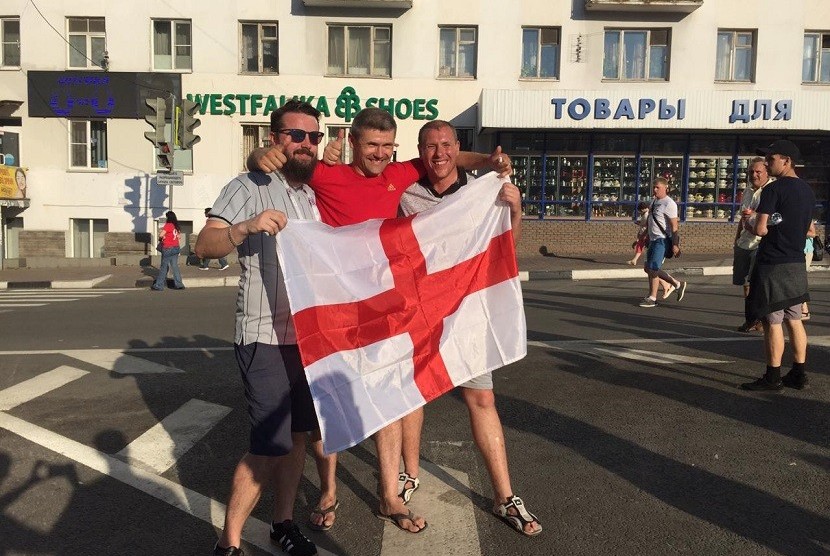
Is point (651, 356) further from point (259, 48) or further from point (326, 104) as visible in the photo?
point (259, 48)

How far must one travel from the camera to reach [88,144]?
22.6 meters

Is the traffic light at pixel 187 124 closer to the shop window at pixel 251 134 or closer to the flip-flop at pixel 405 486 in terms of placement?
the shop window at pixel 251 134

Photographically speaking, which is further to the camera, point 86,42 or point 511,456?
point 86,42

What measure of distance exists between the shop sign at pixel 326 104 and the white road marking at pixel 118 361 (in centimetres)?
1521

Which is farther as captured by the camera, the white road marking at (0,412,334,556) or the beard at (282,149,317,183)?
the white road marking at (0,412,334,556)

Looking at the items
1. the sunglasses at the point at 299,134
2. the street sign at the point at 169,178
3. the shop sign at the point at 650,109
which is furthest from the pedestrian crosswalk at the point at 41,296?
the shop sign at the point at 650,109

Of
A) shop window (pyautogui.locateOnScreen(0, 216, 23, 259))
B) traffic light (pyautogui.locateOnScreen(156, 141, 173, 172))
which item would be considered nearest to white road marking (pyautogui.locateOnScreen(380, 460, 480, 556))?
traffic light (pyautogui.locateOnScreen(156, 141, 173, 172))

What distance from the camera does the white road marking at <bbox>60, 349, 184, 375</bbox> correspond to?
7.03 meters

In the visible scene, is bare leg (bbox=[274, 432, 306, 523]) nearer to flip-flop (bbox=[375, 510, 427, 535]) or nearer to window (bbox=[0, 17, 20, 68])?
flip-flop (bbox=[375, 510, 427, 535])

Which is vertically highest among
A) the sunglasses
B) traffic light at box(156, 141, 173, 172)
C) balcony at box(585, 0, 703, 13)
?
balcony at box(585, 0, 703, 13)

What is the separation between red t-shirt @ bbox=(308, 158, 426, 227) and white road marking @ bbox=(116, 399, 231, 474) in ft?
6.99

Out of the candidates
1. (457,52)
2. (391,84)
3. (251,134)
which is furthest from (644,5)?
(251,134)

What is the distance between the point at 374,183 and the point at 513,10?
1986cm

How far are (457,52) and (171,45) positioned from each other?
8.87 metres
